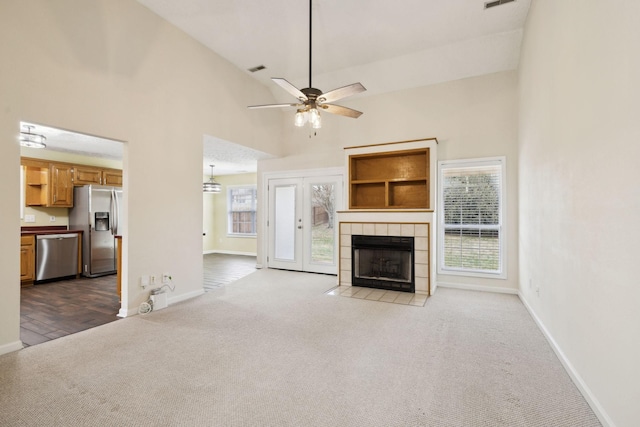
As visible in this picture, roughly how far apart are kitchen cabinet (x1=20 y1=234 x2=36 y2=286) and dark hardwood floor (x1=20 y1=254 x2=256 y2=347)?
7.4 inches

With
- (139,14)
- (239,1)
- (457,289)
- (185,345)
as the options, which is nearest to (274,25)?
(239,1)

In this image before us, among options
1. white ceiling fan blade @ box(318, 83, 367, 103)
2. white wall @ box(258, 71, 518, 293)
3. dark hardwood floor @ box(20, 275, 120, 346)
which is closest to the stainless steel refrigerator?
dark hardwood floor @ box(20, 275, 120, 346)

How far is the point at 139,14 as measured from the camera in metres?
3.58

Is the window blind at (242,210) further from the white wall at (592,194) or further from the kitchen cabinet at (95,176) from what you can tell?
the white wall at (592,194)

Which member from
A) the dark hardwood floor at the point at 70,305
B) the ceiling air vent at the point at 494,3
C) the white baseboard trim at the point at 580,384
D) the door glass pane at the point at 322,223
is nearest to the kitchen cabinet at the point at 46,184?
the dark hardwood floor at the point at 70,305

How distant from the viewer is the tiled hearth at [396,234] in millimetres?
4516

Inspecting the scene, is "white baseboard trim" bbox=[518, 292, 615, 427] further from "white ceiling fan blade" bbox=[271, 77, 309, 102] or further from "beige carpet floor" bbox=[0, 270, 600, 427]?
"white ceiling fan blade" bbox=[271, 77, 309, 102]

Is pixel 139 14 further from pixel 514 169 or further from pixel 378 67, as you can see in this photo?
pixel 514 169

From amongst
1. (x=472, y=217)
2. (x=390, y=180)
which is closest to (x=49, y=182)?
(x=390, y=180)

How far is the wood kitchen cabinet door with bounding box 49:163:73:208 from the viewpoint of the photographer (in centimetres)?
562

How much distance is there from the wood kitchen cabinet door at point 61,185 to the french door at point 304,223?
391cm

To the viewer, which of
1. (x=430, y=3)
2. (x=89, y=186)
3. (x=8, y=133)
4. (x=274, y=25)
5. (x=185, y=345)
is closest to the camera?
(x=8, y=133)

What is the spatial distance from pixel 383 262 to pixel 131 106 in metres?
4.18

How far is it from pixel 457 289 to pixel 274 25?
4.83 m
